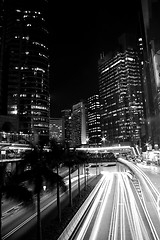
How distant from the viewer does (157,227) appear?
85.6ft

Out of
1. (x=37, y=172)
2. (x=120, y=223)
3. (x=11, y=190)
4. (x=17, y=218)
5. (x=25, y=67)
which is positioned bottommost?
(x=17, y=218)

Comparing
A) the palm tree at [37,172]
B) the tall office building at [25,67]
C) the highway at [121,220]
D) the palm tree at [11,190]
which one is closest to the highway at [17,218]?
the palm tree at [37,172]

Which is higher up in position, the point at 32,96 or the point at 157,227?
the point at 32,96

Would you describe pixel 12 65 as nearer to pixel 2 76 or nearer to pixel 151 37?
pixel 2 76

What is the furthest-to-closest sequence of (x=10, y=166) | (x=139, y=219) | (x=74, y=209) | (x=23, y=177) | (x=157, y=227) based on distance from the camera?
1. (x=10, y=166)
2. (x=74, y=209)
3. (x=139, y=219)
4. (x=157, y=227)
5. (x=23, y=177)

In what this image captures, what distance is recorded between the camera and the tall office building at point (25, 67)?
5974 inches

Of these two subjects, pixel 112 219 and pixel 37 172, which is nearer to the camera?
pixel 37 172

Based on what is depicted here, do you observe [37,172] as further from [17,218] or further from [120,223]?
[17,218]

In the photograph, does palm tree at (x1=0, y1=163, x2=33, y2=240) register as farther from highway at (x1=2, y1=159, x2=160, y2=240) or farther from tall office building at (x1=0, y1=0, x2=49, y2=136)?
tall office building at (x1=0, y1=0, x2=49, y2=136)

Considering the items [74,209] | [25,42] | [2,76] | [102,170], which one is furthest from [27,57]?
[74,209]

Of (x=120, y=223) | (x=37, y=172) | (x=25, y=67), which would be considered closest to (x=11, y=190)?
(x=37, y=172)

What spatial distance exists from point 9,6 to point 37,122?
3825 inches

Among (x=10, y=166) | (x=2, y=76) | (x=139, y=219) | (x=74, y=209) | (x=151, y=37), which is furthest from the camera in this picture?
(x=151, y=37)

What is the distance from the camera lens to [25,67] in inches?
6309
